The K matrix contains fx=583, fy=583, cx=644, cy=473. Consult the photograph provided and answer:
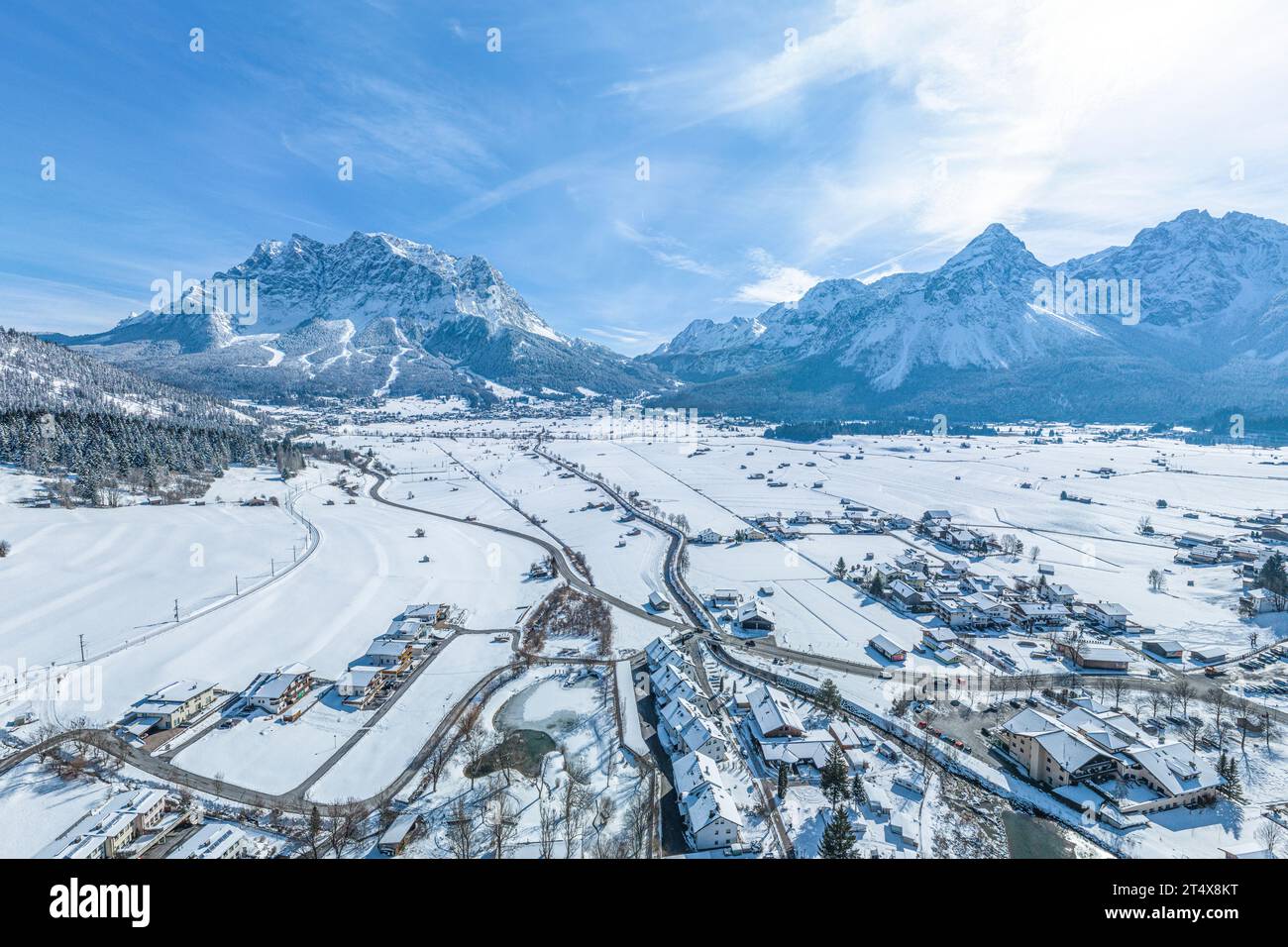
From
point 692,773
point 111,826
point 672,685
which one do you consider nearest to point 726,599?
point 672,685

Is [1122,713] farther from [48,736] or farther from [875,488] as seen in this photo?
[875,488]

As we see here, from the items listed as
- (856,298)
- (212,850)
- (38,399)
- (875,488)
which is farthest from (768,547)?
(856,298)

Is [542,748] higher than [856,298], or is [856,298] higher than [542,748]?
[856,298]

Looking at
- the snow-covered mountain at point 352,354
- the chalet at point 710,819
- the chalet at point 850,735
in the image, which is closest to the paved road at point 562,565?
the chalet at point 850,735

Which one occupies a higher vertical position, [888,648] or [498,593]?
[498,593]

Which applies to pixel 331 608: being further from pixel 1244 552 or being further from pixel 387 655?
pixel 1244 552

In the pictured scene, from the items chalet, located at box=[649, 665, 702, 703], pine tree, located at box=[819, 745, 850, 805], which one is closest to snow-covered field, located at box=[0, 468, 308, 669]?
chalet, located at box=[649, 665, 702, 703]

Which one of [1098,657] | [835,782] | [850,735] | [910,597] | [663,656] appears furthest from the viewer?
[910,597]
